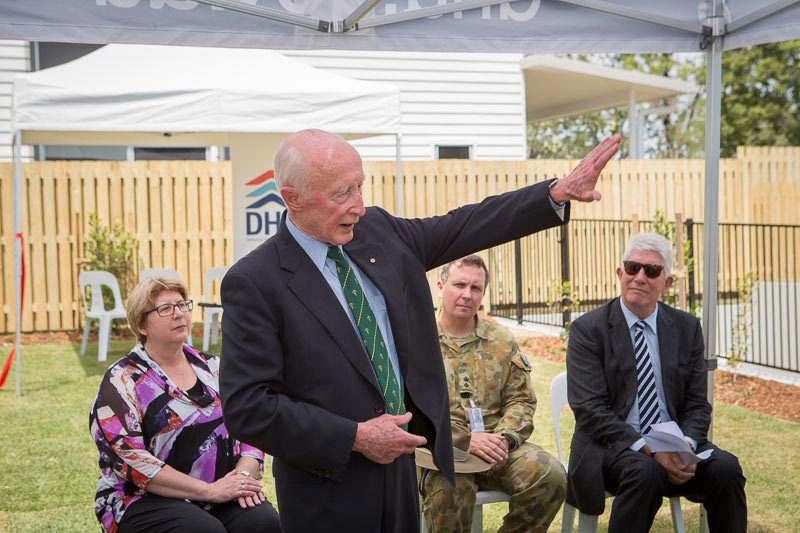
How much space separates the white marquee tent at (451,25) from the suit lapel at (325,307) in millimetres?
1432

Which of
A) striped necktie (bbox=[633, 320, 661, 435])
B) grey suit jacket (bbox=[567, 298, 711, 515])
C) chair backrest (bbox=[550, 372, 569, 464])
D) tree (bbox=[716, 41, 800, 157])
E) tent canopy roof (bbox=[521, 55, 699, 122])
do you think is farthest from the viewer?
tree (bbox=[716, 41, 800, 157])

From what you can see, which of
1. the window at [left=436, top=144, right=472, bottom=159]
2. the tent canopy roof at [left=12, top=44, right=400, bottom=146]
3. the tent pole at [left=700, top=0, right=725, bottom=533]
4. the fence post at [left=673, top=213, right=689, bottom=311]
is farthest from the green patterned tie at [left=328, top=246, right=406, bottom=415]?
the window at [left=436, top=144, right=472, bottom=159]

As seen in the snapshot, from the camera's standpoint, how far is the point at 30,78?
810cm

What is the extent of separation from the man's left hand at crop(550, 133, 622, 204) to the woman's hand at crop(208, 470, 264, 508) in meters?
1.79

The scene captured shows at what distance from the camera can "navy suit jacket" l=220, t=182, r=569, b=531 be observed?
2.33m

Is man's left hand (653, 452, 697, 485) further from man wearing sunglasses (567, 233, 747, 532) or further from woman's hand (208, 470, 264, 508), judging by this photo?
woman's hand (208, 470, 264, 508)

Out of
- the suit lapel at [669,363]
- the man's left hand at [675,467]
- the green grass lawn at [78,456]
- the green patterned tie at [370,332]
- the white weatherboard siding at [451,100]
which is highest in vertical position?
the white weatherboard siding at [451,100]

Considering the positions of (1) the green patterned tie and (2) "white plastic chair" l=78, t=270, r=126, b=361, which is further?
(2) "white plastic chair" l=78, t=270, r=126, b=361

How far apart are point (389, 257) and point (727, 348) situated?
27.1ft

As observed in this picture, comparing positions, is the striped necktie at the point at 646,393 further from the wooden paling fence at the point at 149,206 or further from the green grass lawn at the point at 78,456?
the wooden paling fence at the point at 149,206

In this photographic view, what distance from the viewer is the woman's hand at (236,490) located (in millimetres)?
3533

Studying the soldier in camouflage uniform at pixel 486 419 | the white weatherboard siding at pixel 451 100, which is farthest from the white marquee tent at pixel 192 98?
the white weatherboard siding at pixel 451 100

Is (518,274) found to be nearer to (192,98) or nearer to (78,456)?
(192,98)

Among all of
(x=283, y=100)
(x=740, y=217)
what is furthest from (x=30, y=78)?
(x=740, y=217)
